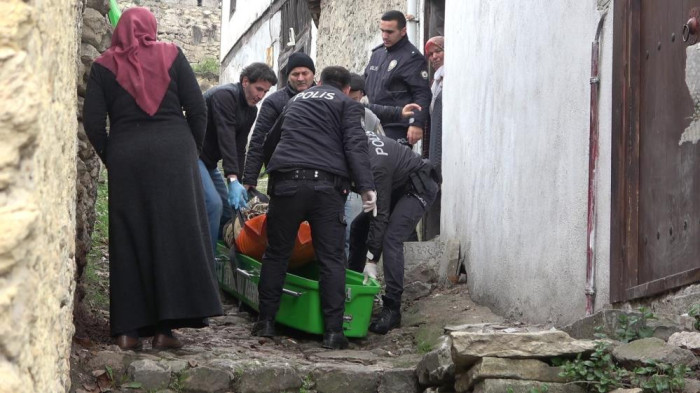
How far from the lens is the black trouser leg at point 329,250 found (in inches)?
246

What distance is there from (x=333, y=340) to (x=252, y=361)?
3.09 ft

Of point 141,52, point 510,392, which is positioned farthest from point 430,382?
point 141,52

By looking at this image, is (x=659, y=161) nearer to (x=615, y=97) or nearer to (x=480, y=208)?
(x=615, y=97)

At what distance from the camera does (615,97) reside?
17.5 feet

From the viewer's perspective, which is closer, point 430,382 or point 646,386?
point 646,386

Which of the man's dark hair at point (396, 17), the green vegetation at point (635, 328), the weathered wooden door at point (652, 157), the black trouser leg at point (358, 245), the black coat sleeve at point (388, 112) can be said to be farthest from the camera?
the man's dark hair at point (396, 17)

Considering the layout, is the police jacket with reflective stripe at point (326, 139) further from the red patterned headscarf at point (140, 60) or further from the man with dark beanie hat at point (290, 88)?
the red patterned headscarf at point (140, 60)

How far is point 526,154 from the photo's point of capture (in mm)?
6625

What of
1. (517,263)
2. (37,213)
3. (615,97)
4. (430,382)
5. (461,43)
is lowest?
(430,382)

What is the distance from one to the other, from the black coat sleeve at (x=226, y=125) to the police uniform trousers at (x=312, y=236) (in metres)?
0.41

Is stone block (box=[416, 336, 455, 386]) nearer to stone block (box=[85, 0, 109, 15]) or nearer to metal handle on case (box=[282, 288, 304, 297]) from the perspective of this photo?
metal handle on case (box=[282, 288, 304, 297])

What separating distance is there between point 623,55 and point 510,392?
1.87 m

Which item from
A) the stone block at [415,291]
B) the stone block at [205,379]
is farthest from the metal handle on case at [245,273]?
the stone block at [205,379]

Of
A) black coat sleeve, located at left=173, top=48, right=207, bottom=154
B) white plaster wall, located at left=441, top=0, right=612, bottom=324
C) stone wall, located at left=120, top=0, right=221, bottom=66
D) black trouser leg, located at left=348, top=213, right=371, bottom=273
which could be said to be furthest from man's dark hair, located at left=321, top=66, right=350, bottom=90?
stone wall, located at left=120, top=0, right=221, bottom=66
